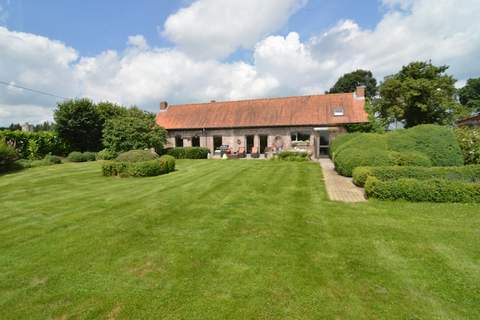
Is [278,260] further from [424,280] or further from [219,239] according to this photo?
[424,280]

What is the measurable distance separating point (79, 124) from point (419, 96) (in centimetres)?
3040

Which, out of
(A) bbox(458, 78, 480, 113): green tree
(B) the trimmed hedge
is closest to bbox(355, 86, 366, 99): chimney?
(B) the trimmed hedge

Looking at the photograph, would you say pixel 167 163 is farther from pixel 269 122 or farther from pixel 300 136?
pixel 300 136

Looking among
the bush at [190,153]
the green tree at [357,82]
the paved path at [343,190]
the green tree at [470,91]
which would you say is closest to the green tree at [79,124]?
the bush at [190,153]

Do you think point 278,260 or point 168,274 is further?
point 278,260

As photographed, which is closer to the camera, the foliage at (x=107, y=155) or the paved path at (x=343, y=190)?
the paved path at (x=343, y=190)

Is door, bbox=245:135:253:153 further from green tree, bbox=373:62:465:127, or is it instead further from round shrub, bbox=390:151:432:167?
round shrub, bbox=390:151:432:167

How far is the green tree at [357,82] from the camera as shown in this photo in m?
42.9

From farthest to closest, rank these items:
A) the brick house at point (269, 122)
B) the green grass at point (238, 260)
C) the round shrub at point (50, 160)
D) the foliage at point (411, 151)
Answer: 1. the brick house at point (269, 122)
2. the round shrub at point (50, 160)
3. the foliage at point (411, 151)
4. the green grass at point (238, 260)

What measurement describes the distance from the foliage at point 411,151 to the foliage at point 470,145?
93cm

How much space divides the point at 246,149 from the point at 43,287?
2123 centimetres

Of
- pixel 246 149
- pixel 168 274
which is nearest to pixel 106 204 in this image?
pixel 168 274

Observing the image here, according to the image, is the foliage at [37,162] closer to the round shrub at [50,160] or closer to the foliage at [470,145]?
the round shrub at [50,160]

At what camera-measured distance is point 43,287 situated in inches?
128
